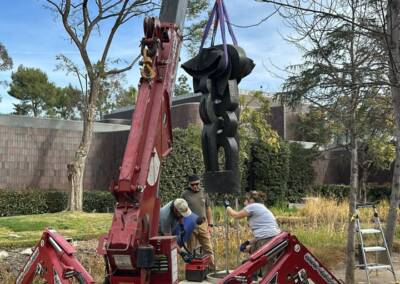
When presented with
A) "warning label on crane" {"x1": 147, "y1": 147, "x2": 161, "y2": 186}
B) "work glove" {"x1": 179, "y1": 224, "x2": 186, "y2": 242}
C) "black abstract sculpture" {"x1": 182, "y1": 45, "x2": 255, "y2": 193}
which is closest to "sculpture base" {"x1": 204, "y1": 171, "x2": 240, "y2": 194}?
"black abstract sculpture" {"x1": 182, "y1": 45, "x2": 255, "y2": 193}

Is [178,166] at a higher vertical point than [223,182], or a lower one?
higher

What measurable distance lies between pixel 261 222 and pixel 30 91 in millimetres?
49202

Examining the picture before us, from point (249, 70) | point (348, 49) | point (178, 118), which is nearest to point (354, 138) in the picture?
point (348, 49)

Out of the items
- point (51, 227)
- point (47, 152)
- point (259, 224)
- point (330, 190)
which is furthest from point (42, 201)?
point (330, 190)

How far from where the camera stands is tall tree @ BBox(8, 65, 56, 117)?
53969mm

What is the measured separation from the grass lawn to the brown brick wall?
3.66 m

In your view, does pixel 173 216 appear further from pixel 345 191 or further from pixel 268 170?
pixel 345 191

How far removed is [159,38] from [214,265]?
5.58 m

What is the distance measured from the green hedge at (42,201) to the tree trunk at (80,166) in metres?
1.27

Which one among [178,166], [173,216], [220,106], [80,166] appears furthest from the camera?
[178,166]

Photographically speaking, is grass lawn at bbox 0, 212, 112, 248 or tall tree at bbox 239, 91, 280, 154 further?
tall tree at bbox 239, 91, 280, 154

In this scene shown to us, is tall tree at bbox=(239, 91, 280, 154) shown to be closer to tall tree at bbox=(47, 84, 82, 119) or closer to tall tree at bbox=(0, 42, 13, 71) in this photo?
tall tree at bbox=(0, 42, 13, 71)

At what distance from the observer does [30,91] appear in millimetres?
53938

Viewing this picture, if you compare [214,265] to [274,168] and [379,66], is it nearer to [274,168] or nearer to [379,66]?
[379,66]
